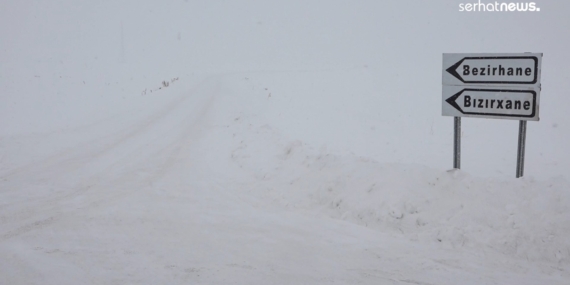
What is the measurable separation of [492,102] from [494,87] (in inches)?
8.8

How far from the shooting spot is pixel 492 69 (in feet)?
21.4

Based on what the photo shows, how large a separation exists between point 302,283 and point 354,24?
7066 cm

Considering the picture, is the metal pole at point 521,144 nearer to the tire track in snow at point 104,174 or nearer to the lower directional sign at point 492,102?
the lower directional sign at point 492,102

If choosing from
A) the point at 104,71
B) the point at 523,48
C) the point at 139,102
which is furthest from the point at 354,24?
the point at 139,102

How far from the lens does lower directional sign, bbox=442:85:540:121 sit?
6.27 metres

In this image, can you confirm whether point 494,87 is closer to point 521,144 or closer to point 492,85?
point 492,85

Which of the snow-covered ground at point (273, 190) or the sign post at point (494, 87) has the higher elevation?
the sign post at point (494, 87)

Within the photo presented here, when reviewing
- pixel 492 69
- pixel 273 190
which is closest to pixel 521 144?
pixel 492 69

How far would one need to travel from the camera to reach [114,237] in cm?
537

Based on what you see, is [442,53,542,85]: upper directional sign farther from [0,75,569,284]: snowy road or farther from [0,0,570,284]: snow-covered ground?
[0,75,569,284]: snowy road

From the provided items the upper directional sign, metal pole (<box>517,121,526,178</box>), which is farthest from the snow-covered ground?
the upper directional sign

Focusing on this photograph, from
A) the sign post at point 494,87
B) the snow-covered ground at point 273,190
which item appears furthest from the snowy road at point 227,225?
the sign post at point 494,87

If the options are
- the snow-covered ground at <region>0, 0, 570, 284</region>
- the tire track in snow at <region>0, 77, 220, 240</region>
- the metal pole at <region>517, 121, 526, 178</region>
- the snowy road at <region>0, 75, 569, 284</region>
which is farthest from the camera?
the metal pole at <region>517, 121, 526, 178</region>

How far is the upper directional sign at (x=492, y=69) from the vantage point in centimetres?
621
